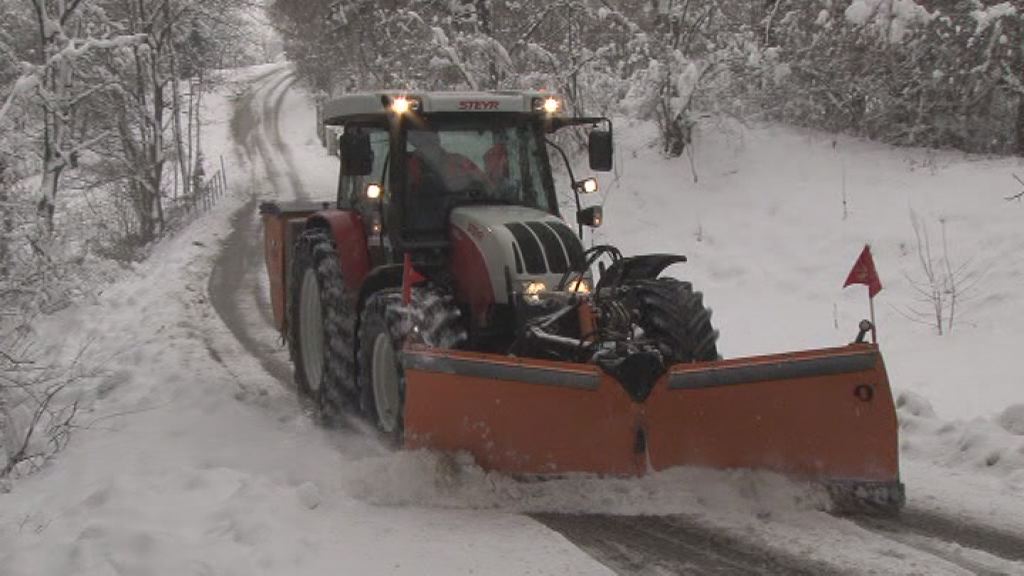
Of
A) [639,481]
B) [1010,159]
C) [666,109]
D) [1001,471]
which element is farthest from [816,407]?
[666,109]

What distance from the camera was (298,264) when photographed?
8117 millimetres

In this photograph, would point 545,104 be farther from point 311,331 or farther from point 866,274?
point 311,331

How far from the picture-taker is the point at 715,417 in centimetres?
496

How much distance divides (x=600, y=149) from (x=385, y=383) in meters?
2.11

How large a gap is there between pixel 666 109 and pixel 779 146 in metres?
1.83

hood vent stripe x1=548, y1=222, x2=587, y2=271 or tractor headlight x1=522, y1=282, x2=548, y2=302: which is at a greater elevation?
hood vent stripe x1=548, y1=222, x2=587, y2=271

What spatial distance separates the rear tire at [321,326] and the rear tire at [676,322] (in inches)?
83.2

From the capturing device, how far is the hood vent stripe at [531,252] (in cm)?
593

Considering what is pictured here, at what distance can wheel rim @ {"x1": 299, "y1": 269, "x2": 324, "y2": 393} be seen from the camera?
8023 mm

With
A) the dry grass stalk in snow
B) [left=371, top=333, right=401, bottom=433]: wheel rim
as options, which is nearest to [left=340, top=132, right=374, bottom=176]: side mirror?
[left=371, top=333, right=401, bottom=433]: wheel rim

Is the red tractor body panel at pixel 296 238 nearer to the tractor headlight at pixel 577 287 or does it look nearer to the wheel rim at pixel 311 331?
the wheel rim at pixel 311 331

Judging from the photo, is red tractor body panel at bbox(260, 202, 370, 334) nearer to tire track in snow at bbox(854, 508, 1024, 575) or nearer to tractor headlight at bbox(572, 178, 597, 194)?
tractor headlight at bbox(572, 178, 597, 194)

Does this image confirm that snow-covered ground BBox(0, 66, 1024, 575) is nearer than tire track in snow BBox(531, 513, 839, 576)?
No

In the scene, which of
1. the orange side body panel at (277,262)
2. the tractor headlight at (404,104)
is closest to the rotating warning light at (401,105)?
the tractor headlight at (404,104)
